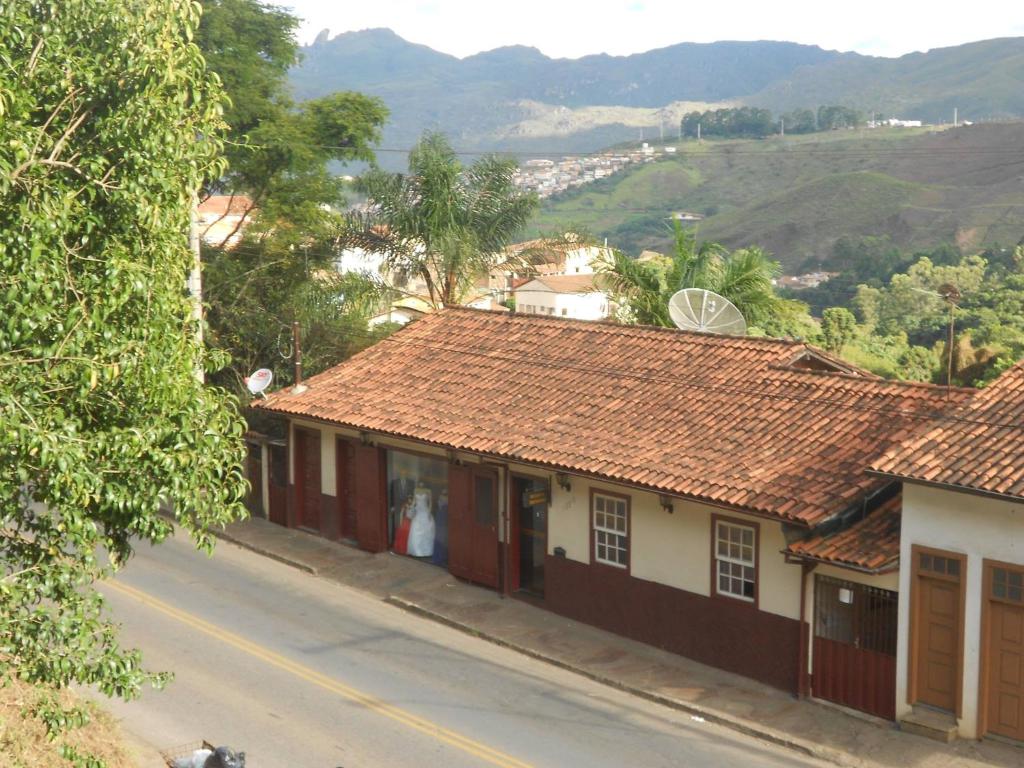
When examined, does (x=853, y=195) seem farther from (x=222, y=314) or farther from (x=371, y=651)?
(x=371, y=651)

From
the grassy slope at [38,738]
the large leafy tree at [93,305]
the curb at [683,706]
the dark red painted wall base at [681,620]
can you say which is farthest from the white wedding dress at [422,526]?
the large leafy tree at [93,305]

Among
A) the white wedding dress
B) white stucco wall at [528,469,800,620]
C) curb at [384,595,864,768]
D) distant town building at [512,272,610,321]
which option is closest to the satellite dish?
white stucco wall at [528,469,800,620]

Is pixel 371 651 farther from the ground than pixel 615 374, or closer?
closer

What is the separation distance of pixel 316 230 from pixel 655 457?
17.5m

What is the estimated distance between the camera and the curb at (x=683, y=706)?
1455 cm

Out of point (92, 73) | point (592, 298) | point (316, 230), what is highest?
point (92, 73)

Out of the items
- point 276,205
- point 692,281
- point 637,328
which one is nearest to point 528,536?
point 637,328

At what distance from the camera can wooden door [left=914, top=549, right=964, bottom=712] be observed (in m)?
14.5

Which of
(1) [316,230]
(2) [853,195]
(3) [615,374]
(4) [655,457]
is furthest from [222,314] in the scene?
(2) [853,195]

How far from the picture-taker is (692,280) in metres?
27.8

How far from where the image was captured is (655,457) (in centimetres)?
1819

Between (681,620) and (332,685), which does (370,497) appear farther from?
(681,620)

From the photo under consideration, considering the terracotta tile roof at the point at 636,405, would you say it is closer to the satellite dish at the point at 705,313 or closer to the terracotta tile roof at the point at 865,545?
the terracotta tile roof at the point at 865,545

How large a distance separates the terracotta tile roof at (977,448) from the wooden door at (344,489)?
11.8m
